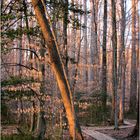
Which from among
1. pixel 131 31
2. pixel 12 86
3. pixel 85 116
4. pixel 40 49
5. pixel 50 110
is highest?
pixel 131 31

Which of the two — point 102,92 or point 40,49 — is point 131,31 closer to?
point 102,92

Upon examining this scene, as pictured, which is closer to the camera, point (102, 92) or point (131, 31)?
point (102, 92)

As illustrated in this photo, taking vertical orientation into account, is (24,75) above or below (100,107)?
above

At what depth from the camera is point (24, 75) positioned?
10641 mm

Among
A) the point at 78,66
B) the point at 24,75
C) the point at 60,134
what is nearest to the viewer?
the point at 60,134

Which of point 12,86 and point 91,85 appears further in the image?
point 91,85

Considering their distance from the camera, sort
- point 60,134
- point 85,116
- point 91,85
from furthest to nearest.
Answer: point 91,85
point 85,116
point 60,134

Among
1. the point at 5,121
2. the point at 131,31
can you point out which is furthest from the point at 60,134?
the point at 131,31

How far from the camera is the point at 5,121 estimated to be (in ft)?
57.8

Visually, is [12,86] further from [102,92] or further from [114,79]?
[102,92]

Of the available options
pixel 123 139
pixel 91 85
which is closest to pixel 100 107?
pixel 91 85

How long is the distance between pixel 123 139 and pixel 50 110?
3.31 metres

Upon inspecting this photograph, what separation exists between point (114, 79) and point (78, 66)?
179 inches

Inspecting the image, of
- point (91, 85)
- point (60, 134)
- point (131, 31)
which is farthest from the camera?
point (131, 31)
